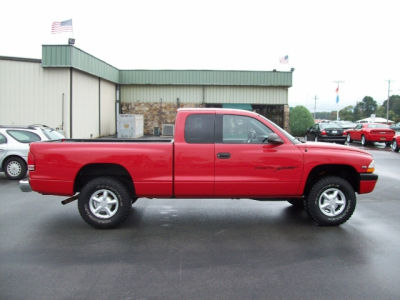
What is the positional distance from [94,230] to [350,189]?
4.09 metres

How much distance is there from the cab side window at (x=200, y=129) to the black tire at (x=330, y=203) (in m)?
1.86

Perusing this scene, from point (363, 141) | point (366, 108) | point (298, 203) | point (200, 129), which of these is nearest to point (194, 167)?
point (200, 129)

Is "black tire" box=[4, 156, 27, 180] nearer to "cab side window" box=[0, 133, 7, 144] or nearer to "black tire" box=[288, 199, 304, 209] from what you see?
"cab side window" box=[0, 133, 7, 144]

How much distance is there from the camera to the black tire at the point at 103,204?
6516mm

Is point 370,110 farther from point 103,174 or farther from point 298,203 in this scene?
point 103,174

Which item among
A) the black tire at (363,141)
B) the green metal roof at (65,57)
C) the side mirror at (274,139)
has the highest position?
the green metal roof at (65,57)

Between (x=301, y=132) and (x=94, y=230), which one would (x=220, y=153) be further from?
(x=301, y=132)

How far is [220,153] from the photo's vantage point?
21.2ft

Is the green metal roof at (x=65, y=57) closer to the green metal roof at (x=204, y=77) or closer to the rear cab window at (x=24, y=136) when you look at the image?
the green metal roof at (x=204, y=77)

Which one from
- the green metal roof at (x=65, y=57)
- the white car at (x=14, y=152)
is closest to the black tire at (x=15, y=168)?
the white car at (x=14, y=152)

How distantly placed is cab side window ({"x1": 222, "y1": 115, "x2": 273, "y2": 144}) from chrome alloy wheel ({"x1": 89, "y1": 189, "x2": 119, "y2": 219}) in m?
1.97

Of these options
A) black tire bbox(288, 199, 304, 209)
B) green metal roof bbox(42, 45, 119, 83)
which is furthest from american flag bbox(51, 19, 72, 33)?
black tire bbox(288, 199, 304, 209)

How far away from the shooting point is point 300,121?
123ft

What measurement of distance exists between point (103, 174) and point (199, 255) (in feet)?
7.52
